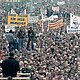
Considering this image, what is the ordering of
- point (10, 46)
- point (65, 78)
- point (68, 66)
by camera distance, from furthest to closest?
point (10, 46), point (68, 66), point (65, 78)

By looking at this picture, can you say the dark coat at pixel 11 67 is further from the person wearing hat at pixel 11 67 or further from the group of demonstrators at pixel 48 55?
the group of demonstrators at pixel 48 55

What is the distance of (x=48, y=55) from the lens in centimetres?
1789

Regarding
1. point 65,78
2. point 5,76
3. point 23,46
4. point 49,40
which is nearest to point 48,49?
point 23,46

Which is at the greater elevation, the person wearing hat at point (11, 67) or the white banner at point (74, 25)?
the person wearing hat at point (11, 67)

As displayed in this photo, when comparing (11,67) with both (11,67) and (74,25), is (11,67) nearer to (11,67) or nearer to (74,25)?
(11,67)

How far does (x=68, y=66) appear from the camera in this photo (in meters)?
16.4

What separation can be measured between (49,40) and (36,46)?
1.36m

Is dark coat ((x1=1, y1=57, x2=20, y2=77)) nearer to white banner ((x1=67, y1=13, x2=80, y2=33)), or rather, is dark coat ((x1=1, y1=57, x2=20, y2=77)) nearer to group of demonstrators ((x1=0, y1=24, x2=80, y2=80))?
Answer: group of demonstrators ((x1=0, y1=24, x2=80, y2=80))

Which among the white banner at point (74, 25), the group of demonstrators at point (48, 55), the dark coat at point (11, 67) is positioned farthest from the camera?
the white banner at point (74, 25)

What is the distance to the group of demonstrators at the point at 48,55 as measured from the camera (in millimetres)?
15500

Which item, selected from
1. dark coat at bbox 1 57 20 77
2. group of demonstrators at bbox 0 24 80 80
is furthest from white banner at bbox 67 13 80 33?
dark coat at bbox 1 57 20 77

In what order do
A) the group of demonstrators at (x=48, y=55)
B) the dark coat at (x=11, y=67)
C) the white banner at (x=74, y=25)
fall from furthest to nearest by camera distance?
the white banner at (x=74, y=25) < the group of demonstrators at (x=48, y=55) < the dark coat at (x=11, y=67)

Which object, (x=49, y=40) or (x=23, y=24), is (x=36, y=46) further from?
(x=23, y=24)

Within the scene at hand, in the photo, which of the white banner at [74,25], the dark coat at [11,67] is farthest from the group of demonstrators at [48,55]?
the dark coat at [11,67]
